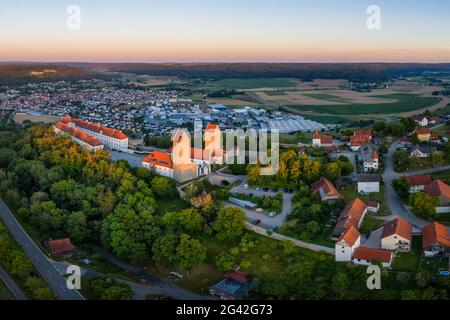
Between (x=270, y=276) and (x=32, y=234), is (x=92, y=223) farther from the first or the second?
(x=270, y=276)

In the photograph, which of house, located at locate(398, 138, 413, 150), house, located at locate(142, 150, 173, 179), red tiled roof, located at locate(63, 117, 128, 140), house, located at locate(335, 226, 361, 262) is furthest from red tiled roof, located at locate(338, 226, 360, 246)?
red tiled roof, located at locate(63, 117, 128, 140)

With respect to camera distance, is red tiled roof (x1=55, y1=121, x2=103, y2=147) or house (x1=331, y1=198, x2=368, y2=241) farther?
red tiled roof (x1=55, y1=121, x2=103, y2=147)

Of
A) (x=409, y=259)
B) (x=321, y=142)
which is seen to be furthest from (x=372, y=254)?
(x=321, y=142)

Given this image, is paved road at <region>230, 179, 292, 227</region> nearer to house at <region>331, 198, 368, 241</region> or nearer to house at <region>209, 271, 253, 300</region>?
house at <region>331, 198, 368, 241</region>

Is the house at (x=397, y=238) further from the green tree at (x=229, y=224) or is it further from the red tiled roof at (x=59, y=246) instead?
the red tiled roof at (x=59, y=246)

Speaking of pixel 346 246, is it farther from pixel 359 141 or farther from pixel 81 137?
pixel 81 137

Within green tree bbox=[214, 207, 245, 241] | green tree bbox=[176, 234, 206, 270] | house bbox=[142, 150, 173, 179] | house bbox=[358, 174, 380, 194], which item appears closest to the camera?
green tree bbox=[176, 234, 206, 270]
